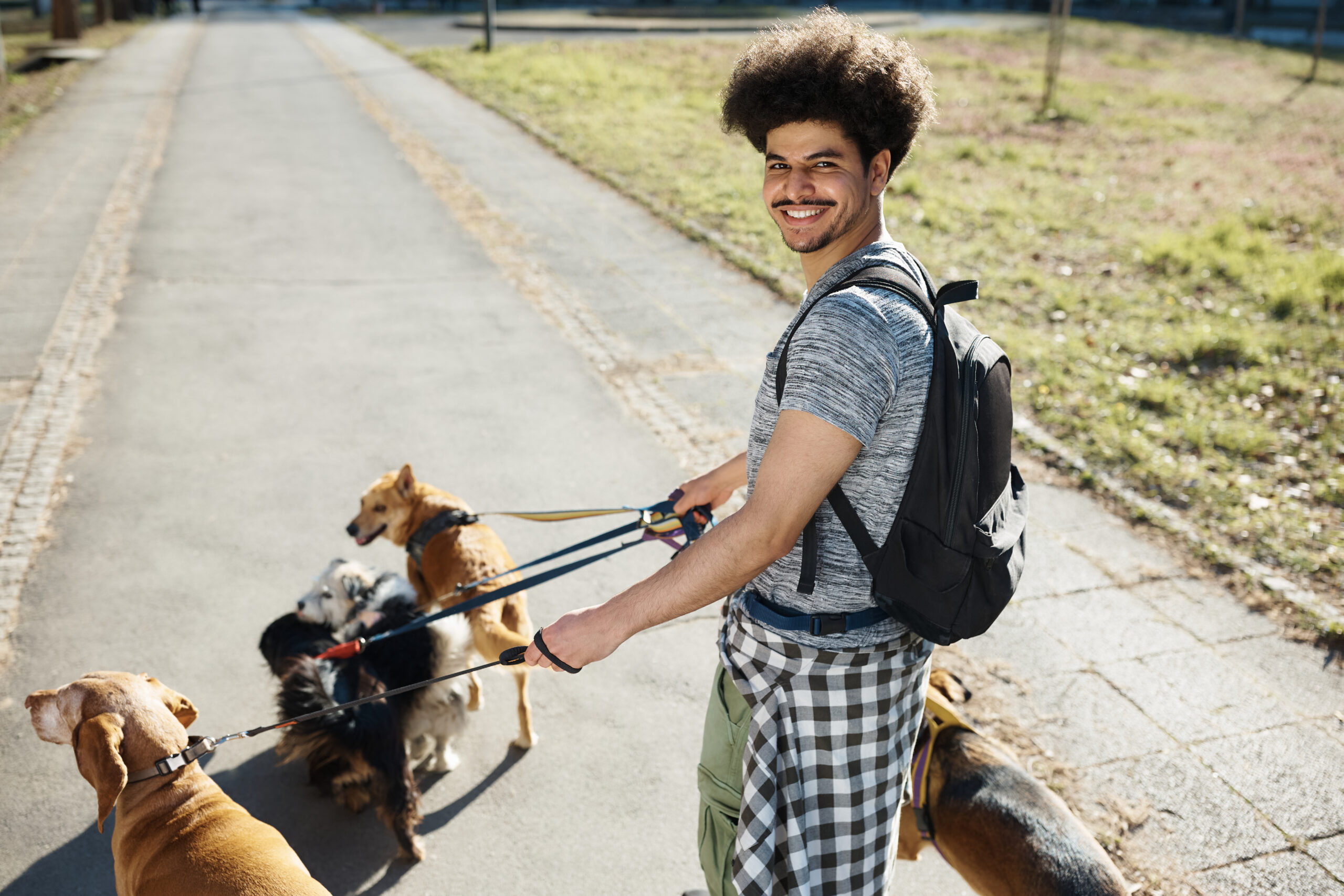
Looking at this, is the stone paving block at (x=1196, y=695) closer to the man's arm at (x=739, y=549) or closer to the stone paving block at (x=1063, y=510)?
the stone paving block at (x=1063, y=510)

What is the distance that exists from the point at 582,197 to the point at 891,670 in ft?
36.4

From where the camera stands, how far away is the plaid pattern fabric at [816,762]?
2037mm

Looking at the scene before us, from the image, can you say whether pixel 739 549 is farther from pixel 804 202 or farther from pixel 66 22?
pixel 66 22

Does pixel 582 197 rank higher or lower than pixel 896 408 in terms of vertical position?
lower

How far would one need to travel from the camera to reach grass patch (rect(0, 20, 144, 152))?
1609 cm

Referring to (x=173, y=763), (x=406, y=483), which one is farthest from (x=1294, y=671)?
(x=173, y=763)

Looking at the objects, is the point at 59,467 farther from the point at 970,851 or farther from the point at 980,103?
the point at 980,103

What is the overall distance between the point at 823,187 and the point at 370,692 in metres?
2.29

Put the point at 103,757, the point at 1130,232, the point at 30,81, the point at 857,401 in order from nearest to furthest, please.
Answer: the point at 857,401 → the point at 103,757 → the point at 1130,232 → the point at 30,81

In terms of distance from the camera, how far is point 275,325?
7.95m

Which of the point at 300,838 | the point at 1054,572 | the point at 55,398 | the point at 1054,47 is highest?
the point at 1054,47

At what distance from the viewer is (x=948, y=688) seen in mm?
3385

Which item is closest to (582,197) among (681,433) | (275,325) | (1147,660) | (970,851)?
(275,325)

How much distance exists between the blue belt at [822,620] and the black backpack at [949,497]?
8cm
